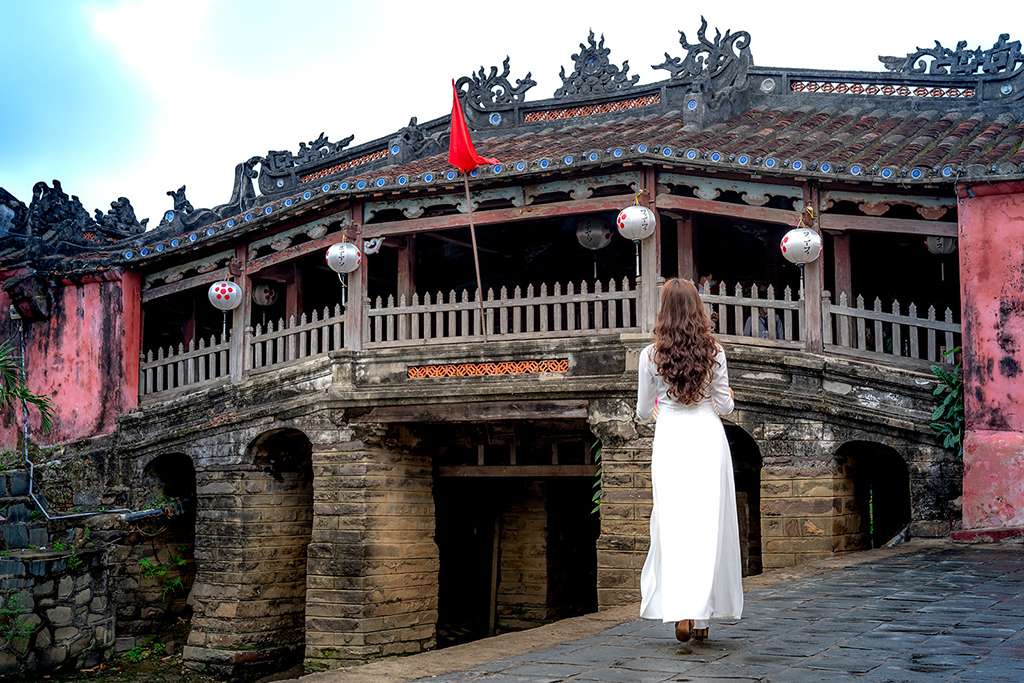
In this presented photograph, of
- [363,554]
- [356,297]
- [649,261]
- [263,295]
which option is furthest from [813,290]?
[263,295]

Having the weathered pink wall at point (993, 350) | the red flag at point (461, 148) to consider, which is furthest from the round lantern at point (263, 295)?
the weathered pink wall at point (993, 350)

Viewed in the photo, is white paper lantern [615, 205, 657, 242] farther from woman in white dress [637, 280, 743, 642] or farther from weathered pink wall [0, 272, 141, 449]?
weathered pink wall [0, 272, 141, 449]

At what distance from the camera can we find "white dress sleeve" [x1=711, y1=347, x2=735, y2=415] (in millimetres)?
5863

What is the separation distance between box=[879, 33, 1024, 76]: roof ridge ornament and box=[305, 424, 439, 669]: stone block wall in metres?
7.54

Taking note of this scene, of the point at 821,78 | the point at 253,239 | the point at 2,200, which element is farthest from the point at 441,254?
the point at 2,200

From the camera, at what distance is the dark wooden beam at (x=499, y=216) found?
11.9 metres

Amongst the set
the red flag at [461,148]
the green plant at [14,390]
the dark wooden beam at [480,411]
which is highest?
the red flag at [461,148]

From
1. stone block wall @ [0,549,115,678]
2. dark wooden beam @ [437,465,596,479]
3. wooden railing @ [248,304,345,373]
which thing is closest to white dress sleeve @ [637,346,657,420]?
dark wooden beam @ [437,465,596,479]

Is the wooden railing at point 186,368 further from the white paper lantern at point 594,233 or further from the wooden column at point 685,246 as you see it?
the wooden column at point 685,246

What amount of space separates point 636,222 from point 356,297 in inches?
129

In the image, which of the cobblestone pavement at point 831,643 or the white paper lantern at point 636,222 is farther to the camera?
the white paper lantern at point 636,222

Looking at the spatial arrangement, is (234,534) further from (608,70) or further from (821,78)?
(821,78)

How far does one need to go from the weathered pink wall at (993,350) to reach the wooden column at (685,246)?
2558 mm

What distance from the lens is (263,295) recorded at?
47.2 feet
